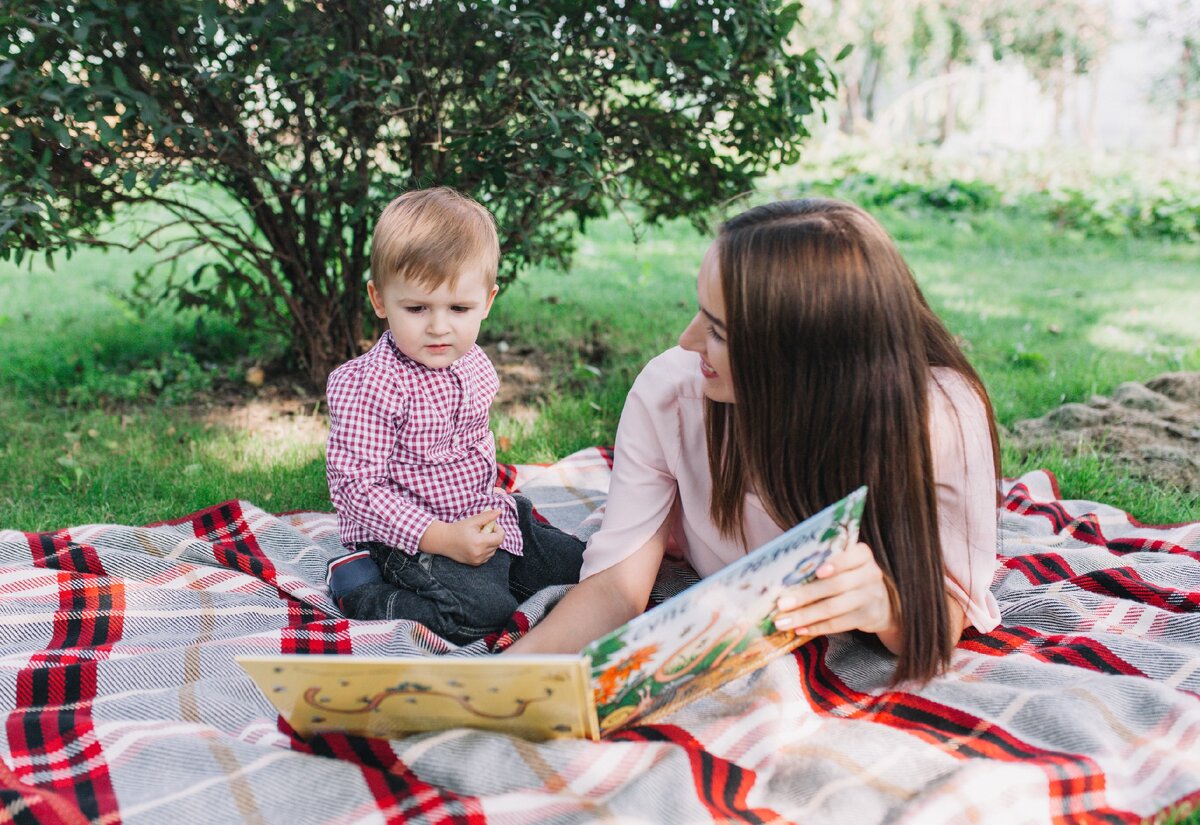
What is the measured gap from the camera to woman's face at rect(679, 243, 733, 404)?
181 cm

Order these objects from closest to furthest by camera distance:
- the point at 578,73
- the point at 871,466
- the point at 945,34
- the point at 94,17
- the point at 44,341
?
the point at 871,466, the point at 94,17, the point at 578,73, the point at 44,341, the point at 945,34

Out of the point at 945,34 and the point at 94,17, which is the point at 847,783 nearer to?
the point at 94,17

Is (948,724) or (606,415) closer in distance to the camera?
(948,724)

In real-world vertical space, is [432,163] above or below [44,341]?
above

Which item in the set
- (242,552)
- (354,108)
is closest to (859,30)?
(354,108)

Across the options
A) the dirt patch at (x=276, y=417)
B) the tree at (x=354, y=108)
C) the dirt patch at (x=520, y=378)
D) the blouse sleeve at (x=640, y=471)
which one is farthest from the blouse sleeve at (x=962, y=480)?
the dirt patch at (x=276, y=417)

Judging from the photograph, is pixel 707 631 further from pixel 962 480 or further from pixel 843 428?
pixel 962 480

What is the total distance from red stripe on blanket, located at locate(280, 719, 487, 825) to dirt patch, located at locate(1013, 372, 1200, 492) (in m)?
2.71

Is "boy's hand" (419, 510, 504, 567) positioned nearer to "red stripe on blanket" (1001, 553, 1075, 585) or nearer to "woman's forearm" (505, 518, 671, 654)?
"woman's forearm" (505, 518, 671, 654)

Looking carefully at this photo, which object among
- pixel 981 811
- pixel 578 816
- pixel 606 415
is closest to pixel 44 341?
pixel 606 415

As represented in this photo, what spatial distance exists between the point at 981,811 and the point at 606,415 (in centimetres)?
255

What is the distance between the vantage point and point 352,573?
2.43m

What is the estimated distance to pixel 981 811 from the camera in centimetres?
158

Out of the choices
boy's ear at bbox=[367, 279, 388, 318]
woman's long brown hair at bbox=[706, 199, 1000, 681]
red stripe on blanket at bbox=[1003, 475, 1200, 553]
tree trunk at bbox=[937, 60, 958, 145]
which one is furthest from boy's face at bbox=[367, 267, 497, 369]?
tree trunk at bbox=[937, 60, 958, 145]
